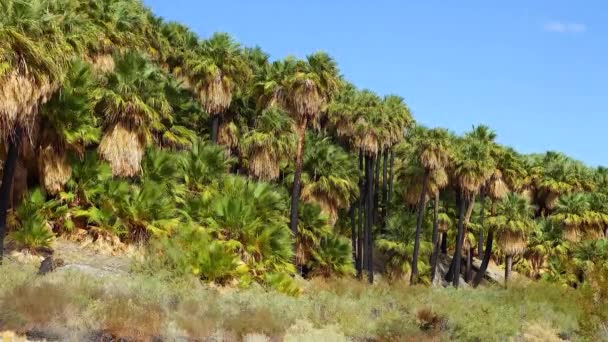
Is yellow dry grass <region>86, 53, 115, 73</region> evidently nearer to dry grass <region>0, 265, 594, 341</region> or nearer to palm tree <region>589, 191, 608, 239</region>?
dry grass <region>0, 265, 594, 341</region>

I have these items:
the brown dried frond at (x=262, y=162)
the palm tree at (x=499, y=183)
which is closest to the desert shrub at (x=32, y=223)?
the brown dried frond at (x=262, y=162)

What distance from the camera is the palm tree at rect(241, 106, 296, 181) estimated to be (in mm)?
32719

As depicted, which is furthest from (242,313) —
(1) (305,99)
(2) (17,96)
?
(1) (305,99)

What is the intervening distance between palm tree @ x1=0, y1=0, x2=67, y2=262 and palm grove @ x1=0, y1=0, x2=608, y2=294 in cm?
5

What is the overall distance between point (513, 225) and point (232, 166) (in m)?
21.6

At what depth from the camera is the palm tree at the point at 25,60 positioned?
16266mm

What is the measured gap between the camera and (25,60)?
1673 centimetres

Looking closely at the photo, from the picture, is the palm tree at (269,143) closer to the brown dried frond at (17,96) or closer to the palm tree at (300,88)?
the palm tree at (300,88)

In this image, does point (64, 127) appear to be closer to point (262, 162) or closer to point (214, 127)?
point (262, 162)

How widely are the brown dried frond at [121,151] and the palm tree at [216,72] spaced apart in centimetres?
1023

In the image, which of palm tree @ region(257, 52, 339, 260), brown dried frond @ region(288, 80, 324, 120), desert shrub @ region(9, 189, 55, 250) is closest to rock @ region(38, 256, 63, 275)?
desert shrub @ region(9, 189, 55, 250)

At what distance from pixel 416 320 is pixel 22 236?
12.5 metres

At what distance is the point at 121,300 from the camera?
14078mm

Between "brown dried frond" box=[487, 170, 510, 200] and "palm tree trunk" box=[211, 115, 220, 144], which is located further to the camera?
"brown dried frond" box=[487, 170, 510, 200]
